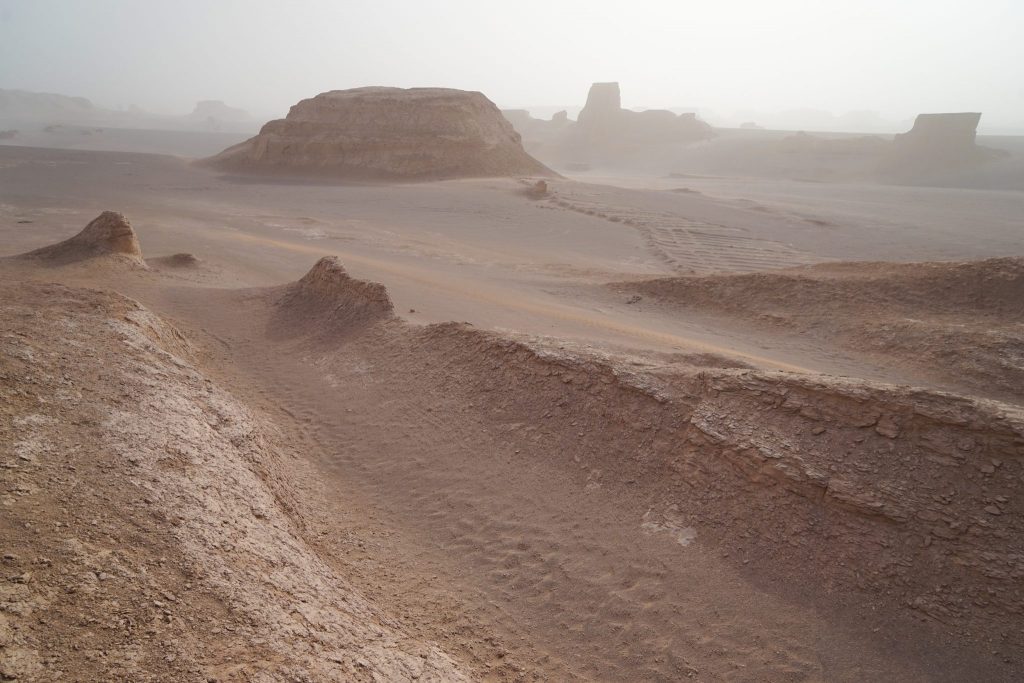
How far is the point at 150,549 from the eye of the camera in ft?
9.73

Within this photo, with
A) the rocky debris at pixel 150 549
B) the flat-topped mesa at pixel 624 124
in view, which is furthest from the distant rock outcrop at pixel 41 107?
the rocky debris at pixel 150 549

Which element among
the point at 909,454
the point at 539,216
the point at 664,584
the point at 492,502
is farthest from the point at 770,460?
the point at 539,216

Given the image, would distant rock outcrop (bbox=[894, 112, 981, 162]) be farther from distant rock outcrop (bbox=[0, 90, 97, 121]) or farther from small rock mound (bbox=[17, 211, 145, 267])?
distant rock outcrop (bbox=[0, 90, 97, 121])

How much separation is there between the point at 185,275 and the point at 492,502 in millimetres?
8135

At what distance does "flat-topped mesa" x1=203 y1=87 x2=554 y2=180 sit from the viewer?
102 feet

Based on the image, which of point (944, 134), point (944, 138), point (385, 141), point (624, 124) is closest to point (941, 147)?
point (944, 138)

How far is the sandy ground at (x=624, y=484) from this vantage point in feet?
12.3

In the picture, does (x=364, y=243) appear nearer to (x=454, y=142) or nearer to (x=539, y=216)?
(x=539, y=216)

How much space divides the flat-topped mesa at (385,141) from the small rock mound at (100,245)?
69.4 feet

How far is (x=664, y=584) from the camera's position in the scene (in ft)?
13.7

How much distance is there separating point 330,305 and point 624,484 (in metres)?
5.29

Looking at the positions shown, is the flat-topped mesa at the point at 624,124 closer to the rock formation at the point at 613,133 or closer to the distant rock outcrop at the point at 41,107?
the rock formation at the point at 613,133

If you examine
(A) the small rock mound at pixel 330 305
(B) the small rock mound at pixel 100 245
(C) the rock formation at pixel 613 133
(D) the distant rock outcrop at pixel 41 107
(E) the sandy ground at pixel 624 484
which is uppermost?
(D) the distant rock outcrop at pixel 41 107

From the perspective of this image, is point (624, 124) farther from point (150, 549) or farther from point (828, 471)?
point (150, 549)
